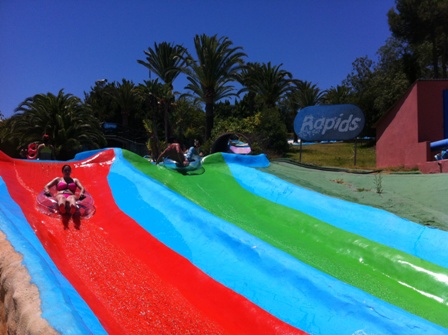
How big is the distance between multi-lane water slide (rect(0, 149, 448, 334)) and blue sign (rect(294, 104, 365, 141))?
23.4 ft

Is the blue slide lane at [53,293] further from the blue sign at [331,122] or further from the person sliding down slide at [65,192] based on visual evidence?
the blue sign at [331,122]

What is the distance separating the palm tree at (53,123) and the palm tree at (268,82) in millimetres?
13881

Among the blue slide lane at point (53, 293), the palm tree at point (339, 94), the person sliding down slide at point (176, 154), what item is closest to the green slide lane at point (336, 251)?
the person sliding down slide at point (176, 154)

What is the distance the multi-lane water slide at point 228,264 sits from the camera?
11.7 ft

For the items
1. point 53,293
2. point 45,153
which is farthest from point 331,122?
point 53,293

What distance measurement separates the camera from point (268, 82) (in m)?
30.8

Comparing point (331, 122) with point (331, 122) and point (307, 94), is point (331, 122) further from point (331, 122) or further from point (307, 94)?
point (307, 94)

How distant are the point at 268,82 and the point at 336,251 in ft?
88.2

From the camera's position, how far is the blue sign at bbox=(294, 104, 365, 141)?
13500mm

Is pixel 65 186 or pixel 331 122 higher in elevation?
pixel 331 122

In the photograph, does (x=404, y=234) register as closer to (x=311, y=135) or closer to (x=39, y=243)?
(x=39, y=243)

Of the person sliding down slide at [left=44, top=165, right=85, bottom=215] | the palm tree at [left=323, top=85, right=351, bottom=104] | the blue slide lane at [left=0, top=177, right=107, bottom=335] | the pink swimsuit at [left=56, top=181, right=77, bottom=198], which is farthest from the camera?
the palm tree at [left=323, top=85, right=351, bottom=104]

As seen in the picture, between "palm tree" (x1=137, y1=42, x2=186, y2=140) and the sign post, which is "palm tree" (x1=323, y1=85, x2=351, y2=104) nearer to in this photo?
"palm tree" (x1=137, y1=42, x2=186, y2=140)

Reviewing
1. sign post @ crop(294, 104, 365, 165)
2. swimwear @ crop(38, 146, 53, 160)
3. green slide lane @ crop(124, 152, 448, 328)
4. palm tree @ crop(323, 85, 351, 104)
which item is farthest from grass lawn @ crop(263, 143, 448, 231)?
palm tree @ crop(323, 85, 351, 104)
